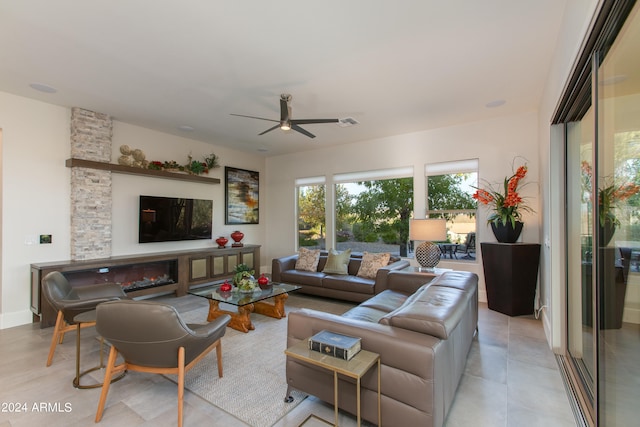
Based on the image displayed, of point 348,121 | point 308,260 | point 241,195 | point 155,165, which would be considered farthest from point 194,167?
point 348,121

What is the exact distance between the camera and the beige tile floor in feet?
6.58

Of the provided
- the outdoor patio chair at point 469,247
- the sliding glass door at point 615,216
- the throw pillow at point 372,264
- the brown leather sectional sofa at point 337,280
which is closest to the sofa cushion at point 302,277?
the brown leather sectional sofa at point 337,280

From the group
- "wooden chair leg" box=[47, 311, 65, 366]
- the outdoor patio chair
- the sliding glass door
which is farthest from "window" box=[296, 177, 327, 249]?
the sliding glass door

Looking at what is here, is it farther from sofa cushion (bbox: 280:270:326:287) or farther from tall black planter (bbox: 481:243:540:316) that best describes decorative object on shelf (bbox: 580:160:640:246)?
sofa cushion (bbox: 280:270:326:287)

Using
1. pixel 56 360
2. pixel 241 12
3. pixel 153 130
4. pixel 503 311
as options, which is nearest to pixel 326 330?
pixel 241 12

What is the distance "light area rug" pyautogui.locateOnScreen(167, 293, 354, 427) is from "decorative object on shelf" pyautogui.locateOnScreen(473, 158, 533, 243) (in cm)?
340

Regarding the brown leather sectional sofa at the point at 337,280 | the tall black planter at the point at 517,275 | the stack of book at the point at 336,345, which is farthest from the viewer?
the brown leather sectional sofa at the point at 337,280

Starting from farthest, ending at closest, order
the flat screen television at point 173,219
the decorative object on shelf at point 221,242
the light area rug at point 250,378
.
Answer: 1. the decorative object on shelf at point 221,242
2. the flat screen television at point 173,219
3. the light area rug at point 250,378

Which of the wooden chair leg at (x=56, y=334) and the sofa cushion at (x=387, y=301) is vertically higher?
the sofa cushion at (x=387, y=301)

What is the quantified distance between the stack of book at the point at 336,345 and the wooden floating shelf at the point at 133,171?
4454 millimetres

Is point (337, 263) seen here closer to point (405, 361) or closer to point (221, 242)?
point (221, 242)

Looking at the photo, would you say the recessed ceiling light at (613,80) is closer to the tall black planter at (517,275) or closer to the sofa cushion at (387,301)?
the sofa cushion at (387,301)

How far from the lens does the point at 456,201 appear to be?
5.19 m

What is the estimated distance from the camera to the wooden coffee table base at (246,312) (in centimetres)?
364
